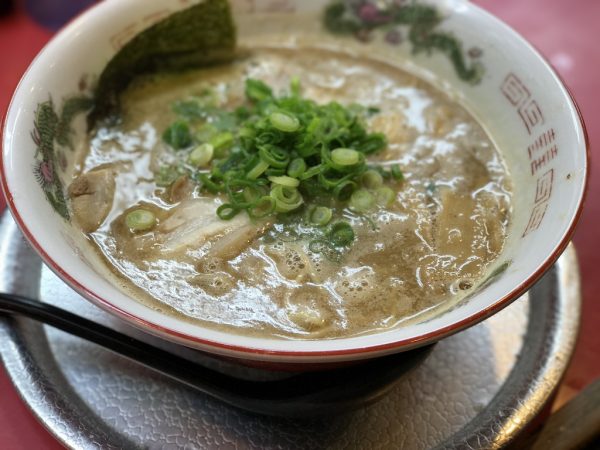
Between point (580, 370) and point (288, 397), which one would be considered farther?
point (580, 370)

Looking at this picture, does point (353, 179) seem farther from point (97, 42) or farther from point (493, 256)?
point (97, 42)

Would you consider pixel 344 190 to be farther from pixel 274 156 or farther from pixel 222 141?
pixel 222 141

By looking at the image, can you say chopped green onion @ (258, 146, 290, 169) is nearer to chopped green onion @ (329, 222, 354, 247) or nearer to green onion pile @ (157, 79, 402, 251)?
green onion pile @ (157, 79, 402, 251)

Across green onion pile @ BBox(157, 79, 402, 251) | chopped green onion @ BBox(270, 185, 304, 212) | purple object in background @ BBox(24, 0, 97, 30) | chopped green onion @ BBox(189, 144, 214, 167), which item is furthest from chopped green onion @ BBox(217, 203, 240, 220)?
purple object in background @ BBox(24, 0, 97, 30)

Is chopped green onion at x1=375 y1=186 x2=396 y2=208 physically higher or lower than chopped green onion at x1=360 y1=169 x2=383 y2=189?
lower

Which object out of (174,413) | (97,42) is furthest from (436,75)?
(174,413)

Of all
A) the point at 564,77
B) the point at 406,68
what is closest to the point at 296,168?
the point at 406,68

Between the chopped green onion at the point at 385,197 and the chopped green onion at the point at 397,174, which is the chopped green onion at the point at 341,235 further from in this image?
the chopped green onion at the point at 397,174
